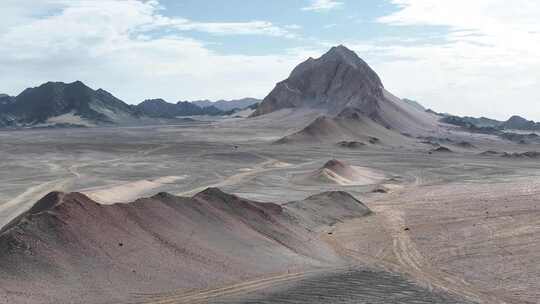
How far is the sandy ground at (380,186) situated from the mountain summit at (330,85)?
52.1 metres

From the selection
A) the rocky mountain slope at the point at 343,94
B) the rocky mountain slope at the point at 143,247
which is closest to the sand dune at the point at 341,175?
the rocky mountain slope at the point at 143,247

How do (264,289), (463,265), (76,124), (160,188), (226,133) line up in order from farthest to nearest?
1. (76,124)
2. (226,133)
3. (160,188)
4. (463,265)
5. (264,289)

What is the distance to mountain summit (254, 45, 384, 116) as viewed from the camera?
176 metres

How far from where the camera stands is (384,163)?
277ft

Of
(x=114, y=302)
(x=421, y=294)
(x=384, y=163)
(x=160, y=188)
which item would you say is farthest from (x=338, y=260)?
(x=384, y=163)

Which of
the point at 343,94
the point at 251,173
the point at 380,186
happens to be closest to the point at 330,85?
the point at 343,94

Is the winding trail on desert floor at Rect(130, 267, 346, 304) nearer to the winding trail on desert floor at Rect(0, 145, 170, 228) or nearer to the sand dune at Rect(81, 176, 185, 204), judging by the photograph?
the winding trail on desert floor at Rect(0, 145, 170, 228)

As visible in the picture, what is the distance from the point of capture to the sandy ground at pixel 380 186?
2823cm

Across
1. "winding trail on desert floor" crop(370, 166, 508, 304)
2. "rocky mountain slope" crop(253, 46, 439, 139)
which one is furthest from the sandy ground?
"rocky mountain slope" crop(253, 46, 439, 139)

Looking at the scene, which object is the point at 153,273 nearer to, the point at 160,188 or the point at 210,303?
the point at 210,303

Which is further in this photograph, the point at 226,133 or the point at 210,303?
the point at 226,133

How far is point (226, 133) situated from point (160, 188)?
8291 cm

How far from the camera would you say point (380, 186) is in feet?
195

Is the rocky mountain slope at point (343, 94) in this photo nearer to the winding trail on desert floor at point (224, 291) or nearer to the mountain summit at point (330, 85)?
the mountain summit at point (330, 85)
